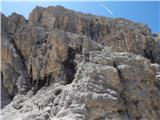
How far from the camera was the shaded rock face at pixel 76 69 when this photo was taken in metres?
33.2

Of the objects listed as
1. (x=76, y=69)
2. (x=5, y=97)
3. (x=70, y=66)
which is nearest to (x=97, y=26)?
(x=70, y=66)

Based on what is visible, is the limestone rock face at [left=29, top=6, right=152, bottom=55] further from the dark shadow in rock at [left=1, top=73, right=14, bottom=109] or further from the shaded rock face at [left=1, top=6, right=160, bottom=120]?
the dark shadow in rock at [left=1, top=73, right=14, bottom=109]

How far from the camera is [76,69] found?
4156 centimetres

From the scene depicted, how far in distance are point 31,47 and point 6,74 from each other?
4934mm

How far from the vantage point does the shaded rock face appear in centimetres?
3316

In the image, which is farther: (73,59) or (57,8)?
(57,8)

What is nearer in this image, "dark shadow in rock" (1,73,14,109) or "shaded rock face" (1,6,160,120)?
"shaded rock face" (1,6,160,120)

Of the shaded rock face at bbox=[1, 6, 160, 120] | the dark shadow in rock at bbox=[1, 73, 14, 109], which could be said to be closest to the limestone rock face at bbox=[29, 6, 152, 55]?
the shaded rock face at bbox=[1, 6, 160, 120]

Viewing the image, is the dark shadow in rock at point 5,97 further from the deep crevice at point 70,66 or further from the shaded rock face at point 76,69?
the deep crevice at point 70,66

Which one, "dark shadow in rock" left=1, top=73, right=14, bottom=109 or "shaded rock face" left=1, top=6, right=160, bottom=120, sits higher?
"shaded rock face" left=1, top=6, right=160, bottom=120

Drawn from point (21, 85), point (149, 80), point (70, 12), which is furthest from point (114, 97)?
point (70, 12)

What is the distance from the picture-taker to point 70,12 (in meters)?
59.1

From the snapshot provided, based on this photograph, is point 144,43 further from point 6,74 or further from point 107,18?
point 6,74

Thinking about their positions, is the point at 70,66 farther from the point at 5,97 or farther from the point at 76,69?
the point at 5,97
